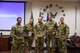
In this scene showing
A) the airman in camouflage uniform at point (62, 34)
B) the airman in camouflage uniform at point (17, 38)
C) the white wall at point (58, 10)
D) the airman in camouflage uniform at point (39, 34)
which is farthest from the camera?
the white wall at point (58, 10)

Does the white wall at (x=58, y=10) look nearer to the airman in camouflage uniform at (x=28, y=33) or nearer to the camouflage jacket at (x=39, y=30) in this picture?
the camouflage jacket at (x=39, y=30)

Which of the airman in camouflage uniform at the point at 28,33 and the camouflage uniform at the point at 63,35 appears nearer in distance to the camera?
the airman in camouflage uniform at the point at 28,33

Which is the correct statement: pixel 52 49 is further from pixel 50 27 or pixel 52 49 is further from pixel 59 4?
pixel 59 4

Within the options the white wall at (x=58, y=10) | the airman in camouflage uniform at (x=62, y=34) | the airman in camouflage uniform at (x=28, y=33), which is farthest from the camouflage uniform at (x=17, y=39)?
the white wall at (x=58, y=10)

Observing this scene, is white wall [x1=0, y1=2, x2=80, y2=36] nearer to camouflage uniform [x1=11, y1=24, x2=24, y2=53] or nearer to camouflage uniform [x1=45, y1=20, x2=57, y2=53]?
camouflage uniform [x1=45, y1=20, x2=57, y2=53]

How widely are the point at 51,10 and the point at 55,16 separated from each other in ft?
1.20

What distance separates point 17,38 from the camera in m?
6.82

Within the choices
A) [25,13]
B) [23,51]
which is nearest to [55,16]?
[25,13]

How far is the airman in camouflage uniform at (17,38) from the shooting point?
682cm

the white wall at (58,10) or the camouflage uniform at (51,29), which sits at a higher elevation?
the white wall at (58,10)

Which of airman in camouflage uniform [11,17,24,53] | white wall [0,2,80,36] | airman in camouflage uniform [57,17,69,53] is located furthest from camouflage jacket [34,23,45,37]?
white wall [0,2,80,36]

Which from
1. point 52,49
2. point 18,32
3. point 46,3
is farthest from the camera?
point 46,3

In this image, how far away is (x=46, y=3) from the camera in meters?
9.62

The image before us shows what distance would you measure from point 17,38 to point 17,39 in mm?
41
